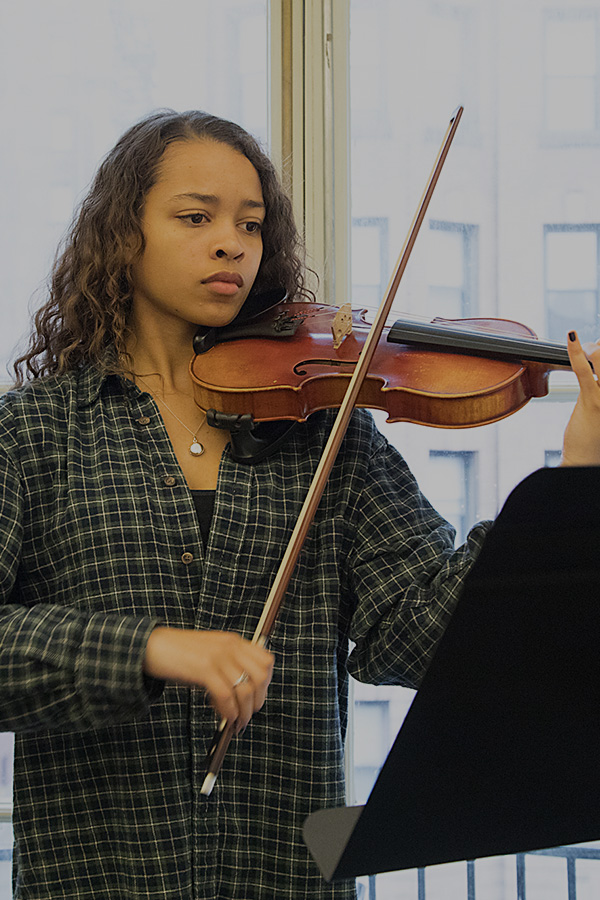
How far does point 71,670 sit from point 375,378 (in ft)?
1.56

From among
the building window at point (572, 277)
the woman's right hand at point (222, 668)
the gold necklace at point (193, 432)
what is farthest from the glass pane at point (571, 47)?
the woman's right hand at point (222, 668)

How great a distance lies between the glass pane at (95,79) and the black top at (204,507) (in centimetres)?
77

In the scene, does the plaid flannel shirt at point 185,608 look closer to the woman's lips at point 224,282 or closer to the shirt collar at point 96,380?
the shirt collar at point 96,380

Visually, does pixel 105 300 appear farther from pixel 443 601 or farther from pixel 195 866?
pixel 195 866

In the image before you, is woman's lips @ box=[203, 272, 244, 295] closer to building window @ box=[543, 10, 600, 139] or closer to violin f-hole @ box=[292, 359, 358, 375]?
violin f-hole @ box=[292, 359, 358, 375]

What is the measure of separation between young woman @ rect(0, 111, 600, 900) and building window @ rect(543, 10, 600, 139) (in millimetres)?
747

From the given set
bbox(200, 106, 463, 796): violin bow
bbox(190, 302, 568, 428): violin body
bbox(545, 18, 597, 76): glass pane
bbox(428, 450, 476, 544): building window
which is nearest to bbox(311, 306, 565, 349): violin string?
bbox(190, 302, 568, 428): violin body

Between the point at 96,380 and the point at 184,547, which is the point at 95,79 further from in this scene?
the point at 184,547

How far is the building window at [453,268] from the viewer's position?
161cm

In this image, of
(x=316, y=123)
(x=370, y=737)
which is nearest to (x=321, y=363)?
(x=316, y=123)

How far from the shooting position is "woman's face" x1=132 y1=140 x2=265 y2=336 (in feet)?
3.45

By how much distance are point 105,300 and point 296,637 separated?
52 cm

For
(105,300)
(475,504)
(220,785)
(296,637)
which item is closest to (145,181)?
(105,300)

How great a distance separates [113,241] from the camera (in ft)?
3.63
